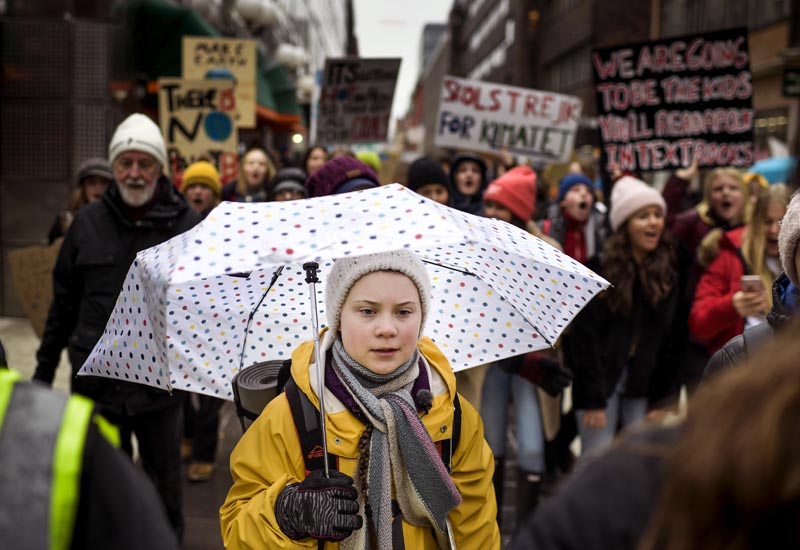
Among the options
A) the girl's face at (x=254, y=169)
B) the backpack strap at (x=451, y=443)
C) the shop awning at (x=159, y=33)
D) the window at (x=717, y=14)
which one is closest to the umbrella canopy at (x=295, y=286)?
the backpack strap at (x=451, y=443)

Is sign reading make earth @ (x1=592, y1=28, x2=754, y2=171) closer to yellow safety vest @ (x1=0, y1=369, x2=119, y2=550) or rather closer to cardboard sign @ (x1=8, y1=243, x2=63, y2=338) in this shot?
cardboard sign @ (x1=8, y1=243, x2=63, y2=338)

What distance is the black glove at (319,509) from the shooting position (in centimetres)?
229

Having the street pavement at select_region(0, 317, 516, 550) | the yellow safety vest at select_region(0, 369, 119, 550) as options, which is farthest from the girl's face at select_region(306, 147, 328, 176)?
the yellow safety vest at select_region(0, 369, 119, 550)

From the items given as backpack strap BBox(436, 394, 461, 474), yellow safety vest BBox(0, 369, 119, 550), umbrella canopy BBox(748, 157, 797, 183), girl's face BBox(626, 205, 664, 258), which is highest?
umbrella canopy BBox(748, 157, 797, 183)

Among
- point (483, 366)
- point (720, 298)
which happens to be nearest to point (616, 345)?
point (720, 298)

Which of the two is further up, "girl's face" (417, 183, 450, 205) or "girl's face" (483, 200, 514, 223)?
"girl's face" (417, 183, 450, 205)

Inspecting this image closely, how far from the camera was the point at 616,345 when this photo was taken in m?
5.02

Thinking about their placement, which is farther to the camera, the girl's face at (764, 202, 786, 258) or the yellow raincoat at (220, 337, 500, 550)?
the girl's face at (764, 202, 786, 258)

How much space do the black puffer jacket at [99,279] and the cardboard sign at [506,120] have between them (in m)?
7.14

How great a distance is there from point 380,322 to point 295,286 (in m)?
0.68

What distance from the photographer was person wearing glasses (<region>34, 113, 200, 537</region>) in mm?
4168

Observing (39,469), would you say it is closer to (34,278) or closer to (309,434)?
(309,434)

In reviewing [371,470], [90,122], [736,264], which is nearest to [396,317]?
[371,470]

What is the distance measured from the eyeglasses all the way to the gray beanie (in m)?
2.93
